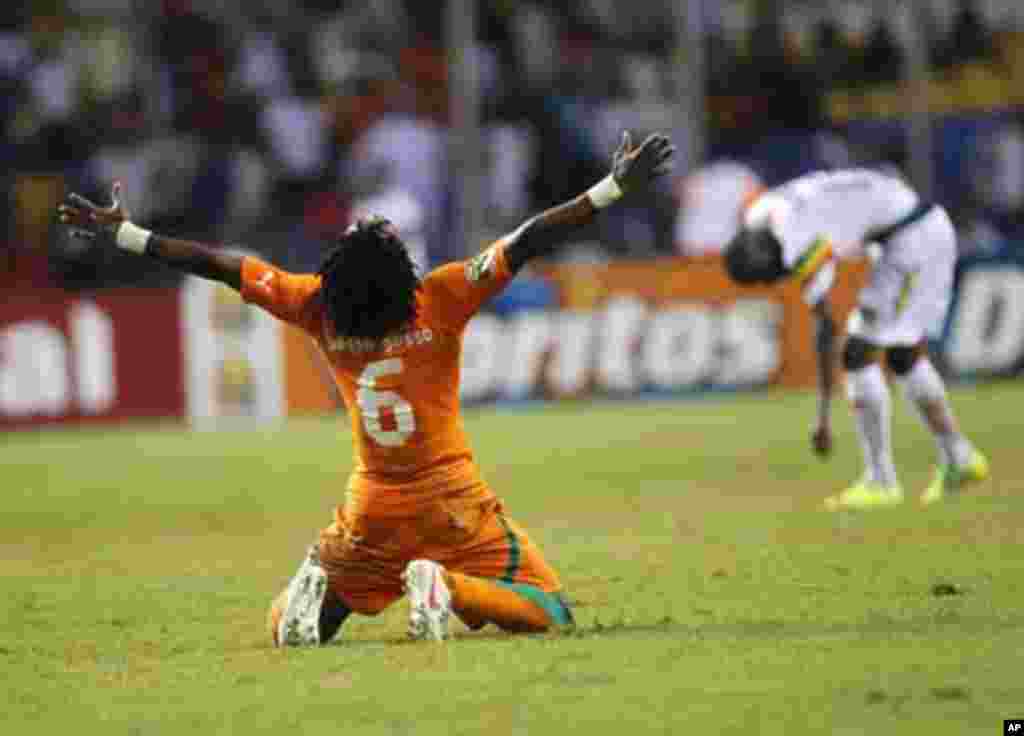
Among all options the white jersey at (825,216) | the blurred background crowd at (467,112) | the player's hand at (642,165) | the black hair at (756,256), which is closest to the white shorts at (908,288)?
the white jersey at (825,216)

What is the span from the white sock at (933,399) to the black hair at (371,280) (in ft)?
19.5

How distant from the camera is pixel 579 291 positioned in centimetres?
2416

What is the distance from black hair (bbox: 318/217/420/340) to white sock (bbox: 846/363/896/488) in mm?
5782

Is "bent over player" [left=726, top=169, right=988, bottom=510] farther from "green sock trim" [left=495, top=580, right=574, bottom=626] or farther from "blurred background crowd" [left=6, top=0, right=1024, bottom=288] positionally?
"blurred background crowd" [left=6, top=0, right=1024, bottom=288]

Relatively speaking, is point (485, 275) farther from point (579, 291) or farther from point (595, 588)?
point (579, 291)

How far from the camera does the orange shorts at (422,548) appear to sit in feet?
28.2

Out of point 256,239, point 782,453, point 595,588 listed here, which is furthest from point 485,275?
point 256,239

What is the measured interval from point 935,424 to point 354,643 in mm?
5937

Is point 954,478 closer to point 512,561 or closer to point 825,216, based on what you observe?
point 825,216

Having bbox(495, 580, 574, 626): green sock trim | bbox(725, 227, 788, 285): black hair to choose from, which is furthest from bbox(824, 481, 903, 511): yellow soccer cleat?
bbox(495, 580, 574, 626): green sock trim

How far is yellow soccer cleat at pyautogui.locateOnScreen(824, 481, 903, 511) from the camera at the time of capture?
44.8 ft

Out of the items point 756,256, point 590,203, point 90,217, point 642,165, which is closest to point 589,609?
point 590,203

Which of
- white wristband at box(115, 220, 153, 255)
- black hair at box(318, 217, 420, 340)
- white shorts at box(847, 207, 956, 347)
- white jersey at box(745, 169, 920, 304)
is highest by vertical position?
white wristband at box(115, 220, 153, 255)

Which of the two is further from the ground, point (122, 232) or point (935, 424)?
point (122, 232)
